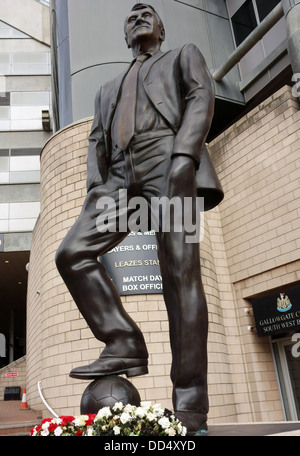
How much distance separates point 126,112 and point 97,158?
35cm

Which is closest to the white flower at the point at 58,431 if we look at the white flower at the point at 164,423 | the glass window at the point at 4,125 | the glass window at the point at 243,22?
the white flower at the point at 164,423

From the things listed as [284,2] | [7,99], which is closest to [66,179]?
[284,2]

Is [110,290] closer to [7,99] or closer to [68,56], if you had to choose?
[68,56]

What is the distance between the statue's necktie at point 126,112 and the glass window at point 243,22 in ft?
40.6

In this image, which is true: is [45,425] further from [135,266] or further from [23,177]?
[23,177]

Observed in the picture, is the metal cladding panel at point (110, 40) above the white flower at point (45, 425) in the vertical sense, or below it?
above

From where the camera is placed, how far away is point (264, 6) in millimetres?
13062

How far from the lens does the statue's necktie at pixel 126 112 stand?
2.66 metres

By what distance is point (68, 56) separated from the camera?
12617 millimetres

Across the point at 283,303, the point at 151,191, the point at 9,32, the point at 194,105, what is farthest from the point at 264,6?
the point at 9,32

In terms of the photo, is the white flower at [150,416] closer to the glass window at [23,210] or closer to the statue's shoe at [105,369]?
the statue's shoe at [105,369]

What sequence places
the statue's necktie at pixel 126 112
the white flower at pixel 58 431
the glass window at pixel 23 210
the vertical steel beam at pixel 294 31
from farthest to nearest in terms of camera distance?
the glass window at pixel 23 210 < the vertical steel beam at pixel 294 31 < the statue's necktie at pixel 126 112 < the white flower at pixel 58 431

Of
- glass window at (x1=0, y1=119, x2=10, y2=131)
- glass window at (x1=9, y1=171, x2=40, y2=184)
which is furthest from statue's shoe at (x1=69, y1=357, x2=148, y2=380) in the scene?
glass window at (x1=0, y1=119, x2=10, y2=131)

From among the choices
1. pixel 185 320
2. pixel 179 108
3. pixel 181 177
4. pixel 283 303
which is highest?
pixel 283 303
